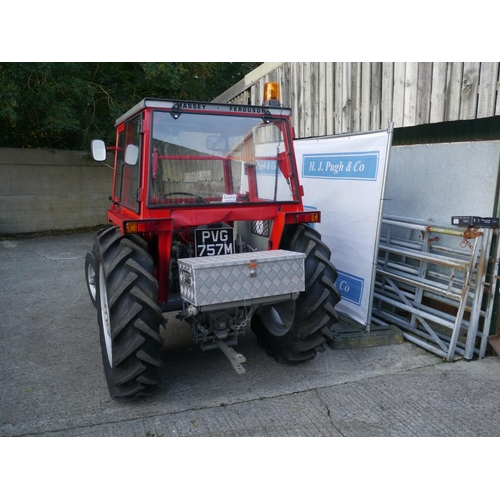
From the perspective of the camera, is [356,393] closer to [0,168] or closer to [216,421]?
[216,421]

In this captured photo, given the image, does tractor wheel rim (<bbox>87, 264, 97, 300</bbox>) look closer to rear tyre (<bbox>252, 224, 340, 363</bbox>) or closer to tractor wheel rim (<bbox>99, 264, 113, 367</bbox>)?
tractor wheel rim (<bbox>99, 264, 113, 367</bbox>)

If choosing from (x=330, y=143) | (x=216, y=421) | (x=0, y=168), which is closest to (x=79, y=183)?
(x=0, y=168)

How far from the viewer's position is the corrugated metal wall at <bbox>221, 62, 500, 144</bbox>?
13.6 ft

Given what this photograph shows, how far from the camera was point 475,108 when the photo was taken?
4.13 m

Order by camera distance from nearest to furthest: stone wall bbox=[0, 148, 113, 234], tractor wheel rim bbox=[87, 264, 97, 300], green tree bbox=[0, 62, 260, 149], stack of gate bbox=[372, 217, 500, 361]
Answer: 1. stack of gate bbox=[372, 217, 500, 361]
2. tractor wheel rim bbox=[87, 264, 97, 300]
3. green tree bbox=[0, 62, 260, 149]
4. stone wall bbox=[0, 148, 113, 234]

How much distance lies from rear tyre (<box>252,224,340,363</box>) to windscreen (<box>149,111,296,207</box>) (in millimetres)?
419

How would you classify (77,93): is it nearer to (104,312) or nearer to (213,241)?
(104,312)

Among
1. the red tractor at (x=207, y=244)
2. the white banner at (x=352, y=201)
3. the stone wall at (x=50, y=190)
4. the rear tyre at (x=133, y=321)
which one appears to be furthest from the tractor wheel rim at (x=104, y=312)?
the stone wall at (x=50, y=190)

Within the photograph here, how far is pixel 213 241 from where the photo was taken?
3777 millimetres

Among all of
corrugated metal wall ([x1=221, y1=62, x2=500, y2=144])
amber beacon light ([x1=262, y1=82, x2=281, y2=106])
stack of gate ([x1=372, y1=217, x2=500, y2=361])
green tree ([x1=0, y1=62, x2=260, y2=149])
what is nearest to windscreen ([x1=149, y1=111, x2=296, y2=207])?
amber beacon light ([x1=262, y1=82, x2=281, y2=106])

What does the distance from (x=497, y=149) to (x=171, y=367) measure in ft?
11.8

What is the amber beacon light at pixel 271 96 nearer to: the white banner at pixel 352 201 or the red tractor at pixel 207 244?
the red tractor at pixel 207 244

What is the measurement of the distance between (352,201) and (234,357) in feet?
7.44

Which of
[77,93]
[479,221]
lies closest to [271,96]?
[479,221]
